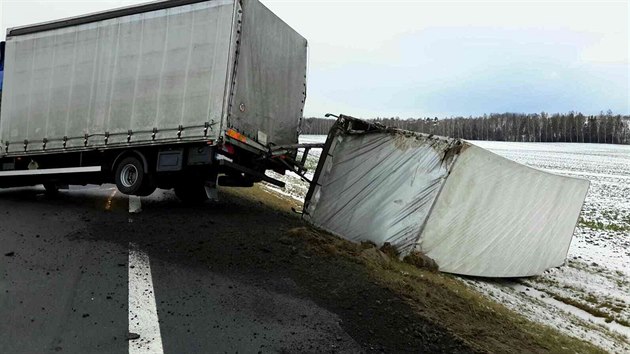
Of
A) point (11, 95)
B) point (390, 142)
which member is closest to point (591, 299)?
point (390, 142)

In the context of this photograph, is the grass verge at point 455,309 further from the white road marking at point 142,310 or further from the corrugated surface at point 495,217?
the white road marking at point 142,310

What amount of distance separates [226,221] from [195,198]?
96.5 inches

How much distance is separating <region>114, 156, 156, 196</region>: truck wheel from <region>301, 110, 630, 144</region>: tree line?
8567cm

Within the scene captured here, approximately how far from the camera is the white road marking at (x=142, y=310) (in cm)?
378

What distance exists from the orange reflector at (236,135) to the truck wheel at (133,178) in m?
1.97

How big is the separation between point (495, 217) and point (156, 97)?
604 centimetres

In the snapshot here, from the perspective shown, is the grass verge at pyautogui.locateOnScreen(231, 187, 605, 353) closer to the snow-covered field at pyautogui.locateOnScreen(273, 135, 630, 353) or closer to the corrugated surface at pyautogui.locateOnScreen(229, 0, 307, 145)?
the snow-covered field at pyautogui.locateOnScreen(273, 135, 630, 353)

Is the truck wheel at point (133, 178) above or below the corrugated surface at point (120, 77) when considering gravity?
below

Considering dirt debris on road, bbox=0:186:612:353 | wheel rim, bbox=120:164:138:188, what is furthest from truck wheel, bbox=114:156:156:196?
dirt debris on road, bbox=0:186:612:353

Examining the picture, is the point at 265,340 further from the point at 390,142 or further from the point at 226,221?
the point at 390,142

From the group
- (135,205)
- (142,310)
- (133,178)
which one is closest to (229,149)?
(133,178)

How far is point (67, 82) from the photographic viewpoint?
31.5 ft

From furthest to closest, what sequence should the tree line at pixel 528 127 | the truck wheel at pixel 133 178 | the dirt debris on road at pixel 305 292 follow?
the tree line at pixel 528 127 → the truck wheel at pixel 133 178 → the dirt debris on road at pixel 305 292

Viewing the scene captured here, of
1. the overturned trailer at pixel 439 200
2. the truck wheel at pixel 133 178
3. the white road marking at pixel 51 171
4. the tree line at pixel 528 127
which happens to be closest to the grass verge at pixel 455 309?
the overturned trailer at pixel 439 200
